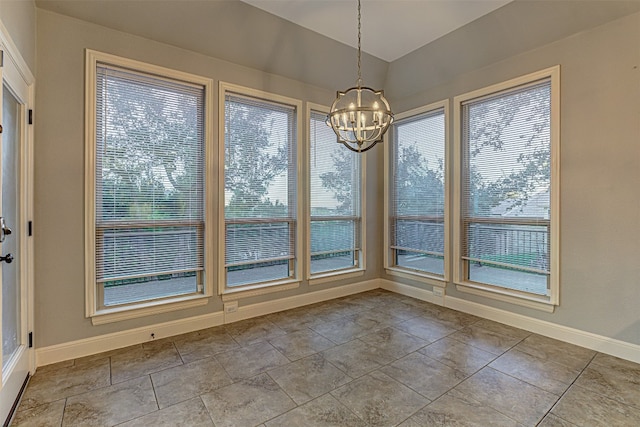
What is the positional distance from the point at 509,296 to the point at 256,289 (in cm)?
295

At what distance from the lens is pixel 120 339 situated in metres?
2.92

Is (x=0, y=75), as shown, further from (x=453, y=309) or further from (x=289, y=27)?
(x=453, y=309)

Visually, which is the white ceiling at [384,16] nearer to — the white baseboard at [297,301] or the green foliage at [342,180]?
the green foliage at [342,180]

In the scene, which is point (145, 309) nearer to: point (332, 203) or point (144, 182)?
point (144, 182)

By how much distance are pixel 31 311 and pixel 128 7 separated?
A: 2.72m

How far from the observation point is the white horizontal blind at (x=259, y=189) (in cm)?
360

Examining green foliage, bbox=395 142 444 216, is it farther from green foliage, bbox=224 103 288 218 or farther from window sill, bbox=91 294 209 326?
window sill, bbox=91 294 209 326

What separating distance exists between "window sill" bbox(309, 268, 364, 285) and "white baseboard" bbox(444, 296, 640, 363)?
4.44 feet

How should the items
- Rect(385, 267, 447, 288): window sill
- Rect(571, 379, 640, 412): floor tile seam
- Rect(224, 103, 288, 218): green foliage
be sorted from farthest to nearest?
Rect(385, 267, 447, 288): window sill, Rect(224, 103, 288, 218): green foliage, Rect(571, 379, 640, 412): floor tile seam

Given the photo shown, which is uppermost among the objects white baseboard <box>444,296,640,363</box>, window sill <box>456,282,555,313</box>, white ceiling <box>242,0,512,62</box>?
white ceiling <box>242,0,512,62</box>

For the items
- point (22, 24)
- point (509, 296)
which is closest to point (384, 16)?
point (22, 24)

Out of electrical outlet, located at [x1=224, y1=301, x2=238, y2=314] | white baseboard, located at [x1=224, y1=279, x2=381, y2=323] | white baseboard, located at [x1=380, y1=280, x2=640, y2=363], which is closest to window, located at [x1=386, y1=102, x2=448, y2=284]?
white baseboard, located at [x1=380, y1=280, x2=640, y2=363]

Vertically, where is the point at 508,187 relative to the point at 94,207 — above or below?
above

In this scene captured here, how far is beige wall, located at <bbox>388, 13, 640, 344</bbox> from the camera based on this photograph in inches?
106
